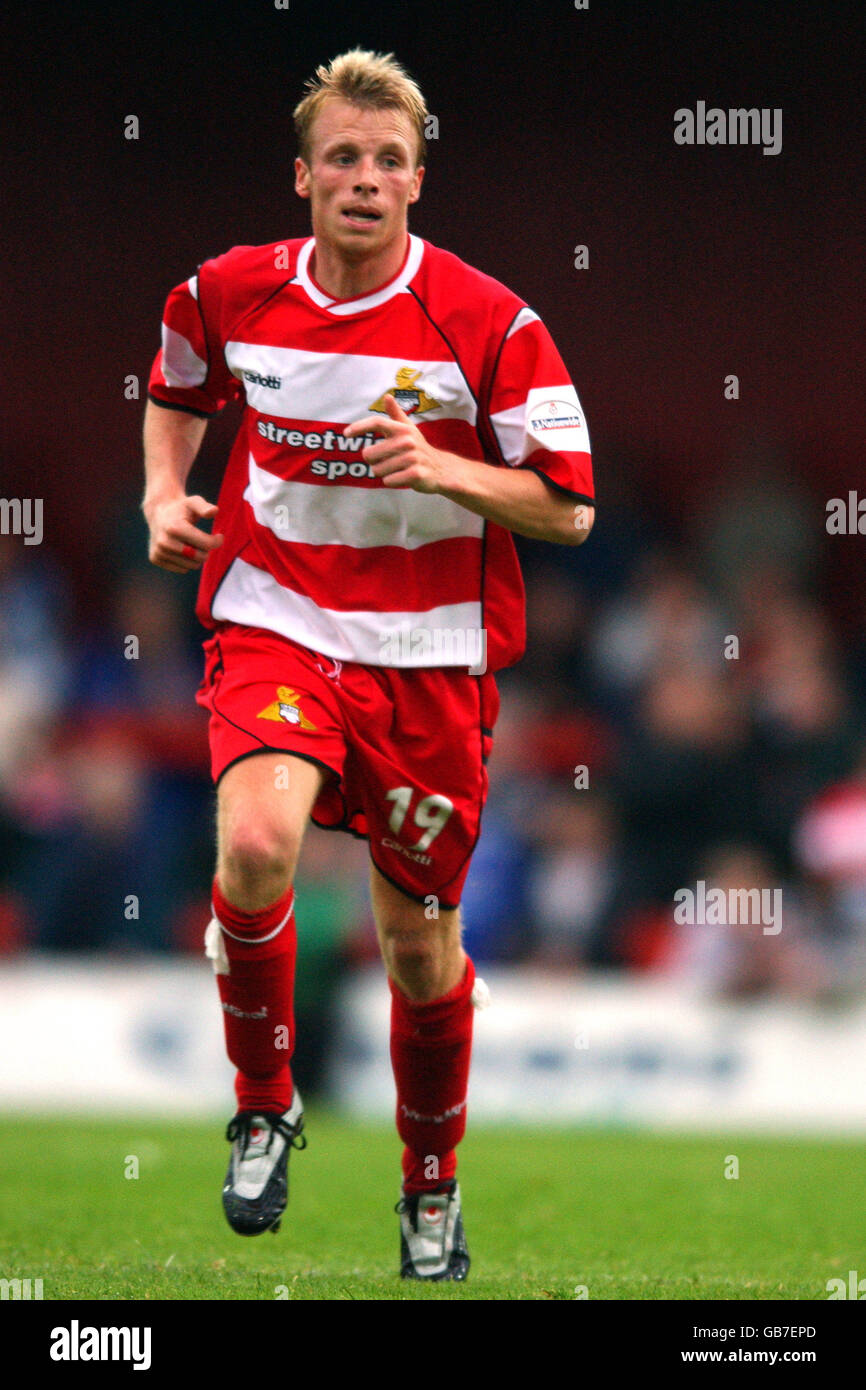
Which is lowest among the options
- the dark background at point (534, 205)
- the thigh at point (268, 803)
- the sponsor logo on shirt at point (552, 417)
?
the thigh at point (268, 803)

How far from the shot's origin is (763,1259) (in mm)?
5609

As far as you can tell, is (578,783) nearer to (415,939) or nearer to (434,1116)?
(434,1116)

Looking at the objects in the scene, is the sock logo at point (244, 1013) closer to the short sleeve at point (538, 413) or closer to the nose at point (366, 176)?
the short sleeve at point (538, 413)

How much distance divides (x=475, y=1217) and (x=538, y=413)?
303cm

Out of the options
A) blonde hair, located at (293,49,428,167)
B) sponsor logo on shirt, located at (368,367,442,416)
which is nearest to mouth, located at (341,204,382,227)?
blonde hair, located at (293,49,428,167)

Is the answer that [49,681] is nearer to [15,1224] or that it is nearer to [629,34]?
[629,34]

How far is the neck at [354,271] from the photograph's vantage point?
4977mm

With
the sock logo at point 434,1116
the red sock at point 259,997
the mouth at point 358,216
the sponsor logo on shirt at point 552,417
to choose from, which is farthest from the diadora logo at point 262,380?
the sock logo at point 434,1116

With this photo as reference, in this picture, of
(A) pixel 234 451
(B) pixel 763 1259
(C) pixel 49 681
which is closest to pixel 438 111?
(C) pixel 49 681

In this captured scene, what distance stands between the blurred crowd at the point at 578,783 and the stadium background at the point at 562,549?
2 cm

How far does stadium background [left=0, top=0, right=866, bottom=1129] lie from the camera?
10.7 metres

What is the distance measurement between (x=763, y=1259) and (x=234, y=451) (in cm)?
275

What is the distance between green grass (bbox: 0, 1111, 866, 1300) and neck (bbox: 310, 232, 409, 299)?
97.9 inches

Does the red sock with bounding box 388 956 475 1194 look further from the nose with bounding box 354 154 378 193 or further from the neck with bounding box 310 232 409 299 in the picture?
the nose with bounding box 354 154 378 193
